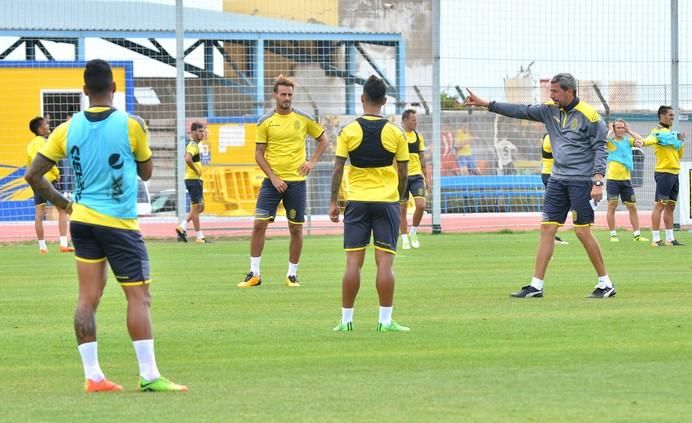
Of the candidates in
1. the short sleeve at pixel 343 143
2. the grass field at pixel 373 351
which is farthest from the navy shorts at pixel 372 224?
the grass field at pixel 373 351

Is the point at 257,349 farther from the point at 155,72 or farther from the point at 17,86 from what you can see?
the point at 155,72

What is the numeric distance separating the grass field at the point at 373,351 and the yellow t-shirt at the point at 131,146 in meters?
1.05

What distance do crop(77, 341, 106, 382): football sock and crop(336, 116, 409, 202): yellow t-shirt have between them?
11.5 feet

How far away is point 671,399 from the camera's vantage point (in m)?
7.61

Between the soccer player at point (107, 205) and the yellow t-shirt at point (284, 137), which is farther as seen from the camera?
the yellow t-shirt at point (284, 137)

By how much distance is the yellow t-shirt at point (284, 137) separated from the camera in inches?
626

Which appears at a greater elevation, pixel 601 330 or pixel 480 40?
pixel 480 40

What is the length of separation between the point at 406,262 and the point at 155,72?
22.0 m

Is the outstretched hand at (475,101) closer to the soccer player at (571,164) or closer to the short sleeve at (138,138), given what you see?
the soccer player at (571,164)

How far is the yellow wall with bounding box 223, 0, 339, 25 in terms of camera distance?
197 feet

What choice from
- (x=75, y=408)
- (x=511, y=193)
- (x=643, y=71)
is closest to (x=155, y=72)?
(x=511, y=193)

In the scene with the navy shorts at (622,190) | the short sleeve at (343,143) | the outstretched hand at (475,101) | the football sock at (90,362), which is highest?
the outstretched hand at (475,101)

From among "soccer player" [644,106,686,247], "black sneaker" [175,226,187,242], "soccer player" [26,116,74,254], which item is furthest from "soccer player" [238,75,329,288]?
"black sneaker" [175,226,187,242]

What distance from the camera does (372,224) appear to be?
37.2 feet
